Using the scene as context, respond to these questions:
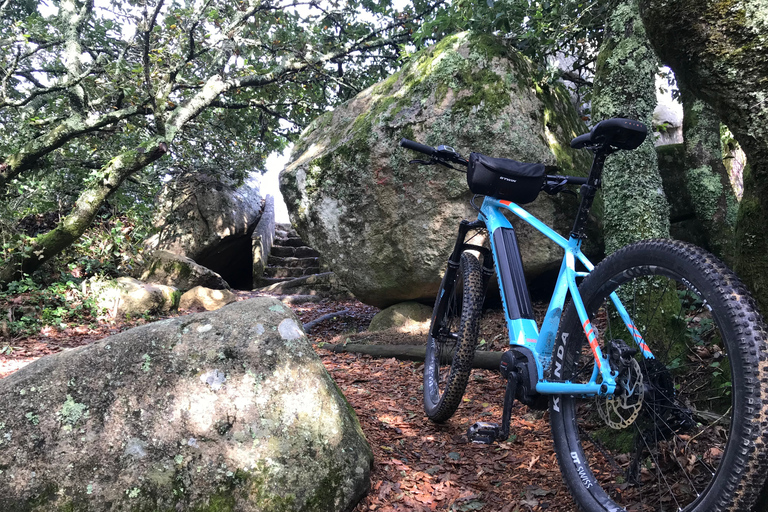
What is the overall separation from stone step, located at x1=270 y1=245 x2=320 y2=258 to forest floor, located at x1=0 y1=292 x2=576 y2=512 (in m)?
7.99

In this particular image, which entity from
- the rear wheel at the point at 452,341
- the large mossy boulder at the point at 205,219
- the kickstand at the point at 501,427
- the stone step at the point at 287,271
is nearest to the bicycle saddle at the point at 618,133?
the kickstand at the point at 501,427

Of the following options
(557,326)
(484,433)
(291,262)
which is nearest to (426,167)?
(557,326)

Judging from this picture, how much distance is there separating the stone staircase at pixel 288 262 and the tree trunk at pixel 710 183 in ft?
27.8

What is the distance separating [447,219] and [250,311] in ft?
9.10

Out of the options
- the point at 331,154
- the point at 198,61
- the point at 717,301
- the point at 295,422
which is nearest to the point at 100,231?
the point at 198,61

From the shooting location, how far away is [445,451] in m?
2.76

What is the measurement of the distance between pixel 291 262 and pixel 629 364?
1062 centimetres

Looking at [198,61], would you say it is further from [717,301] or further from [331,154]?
[717,301]

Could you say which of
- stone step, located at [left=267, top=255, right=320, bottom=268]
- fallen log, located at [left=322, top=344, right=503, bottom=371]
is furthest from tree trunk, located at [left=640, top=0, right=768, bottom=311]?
stone step, located at [left=267, top=255, right=320, bottom=268]

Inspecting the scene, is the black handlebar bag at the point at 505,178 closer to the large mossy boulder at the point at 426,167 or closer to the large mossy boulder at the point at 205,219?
the large mossy boulder at the point at 426,167

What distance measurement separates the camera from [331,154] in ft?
17.4

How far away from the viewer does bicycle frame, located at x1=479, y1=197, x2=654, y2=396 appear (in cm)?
189

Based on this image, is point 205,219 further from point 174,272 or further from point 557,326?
point 557,326

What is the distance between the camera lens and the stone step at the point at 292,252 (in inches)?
489
